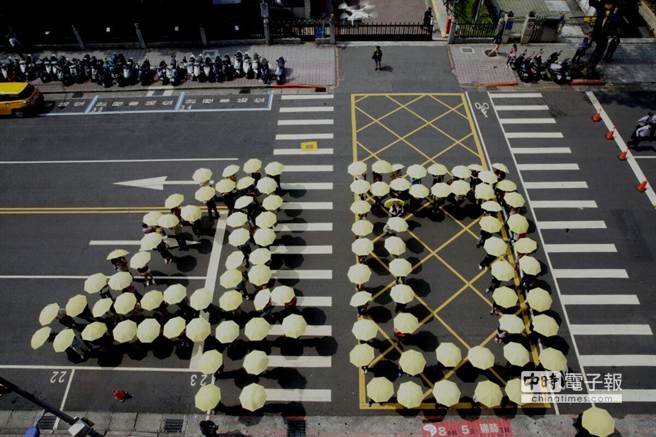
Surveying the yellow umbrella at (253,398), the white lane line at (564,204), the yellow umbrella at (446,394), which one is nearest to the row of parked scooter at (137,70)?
the white lane line at (564,204)

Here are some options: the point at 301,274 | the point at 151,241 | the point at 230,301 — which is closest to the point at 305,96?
the point at 301,274

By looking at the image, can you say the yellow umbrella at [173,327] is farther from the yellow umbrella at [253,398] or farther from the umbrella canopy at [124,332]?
the yellow umbrella at [253,398]

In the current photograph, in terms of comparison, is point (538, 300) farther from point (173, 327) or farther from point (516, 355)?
point (173, 327)

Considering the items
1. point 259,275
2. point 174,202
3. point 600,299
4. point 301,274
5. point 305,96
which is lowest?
point 600,299

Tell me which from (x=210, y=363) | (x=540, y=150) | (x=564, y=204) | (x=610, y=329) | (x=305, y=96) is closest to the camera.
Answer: (x=210, y=363)

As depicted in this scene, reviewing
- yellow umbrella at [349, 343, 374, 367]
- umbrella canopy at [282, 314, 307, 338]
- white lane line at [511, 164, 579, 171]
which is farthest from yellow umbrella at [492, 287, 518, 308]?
white lane line at [511, 164, 579, 171]

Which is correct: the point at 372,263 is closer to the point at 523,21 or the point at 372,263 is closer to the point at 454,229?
the point at 454,229

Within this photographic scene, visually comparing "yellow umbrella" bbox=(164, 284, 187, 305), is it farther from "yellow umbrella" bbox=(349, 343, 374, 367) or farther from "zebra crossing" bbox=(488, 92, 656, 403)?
"zebra crossing" bbox=(488, 92, 656, 403)
